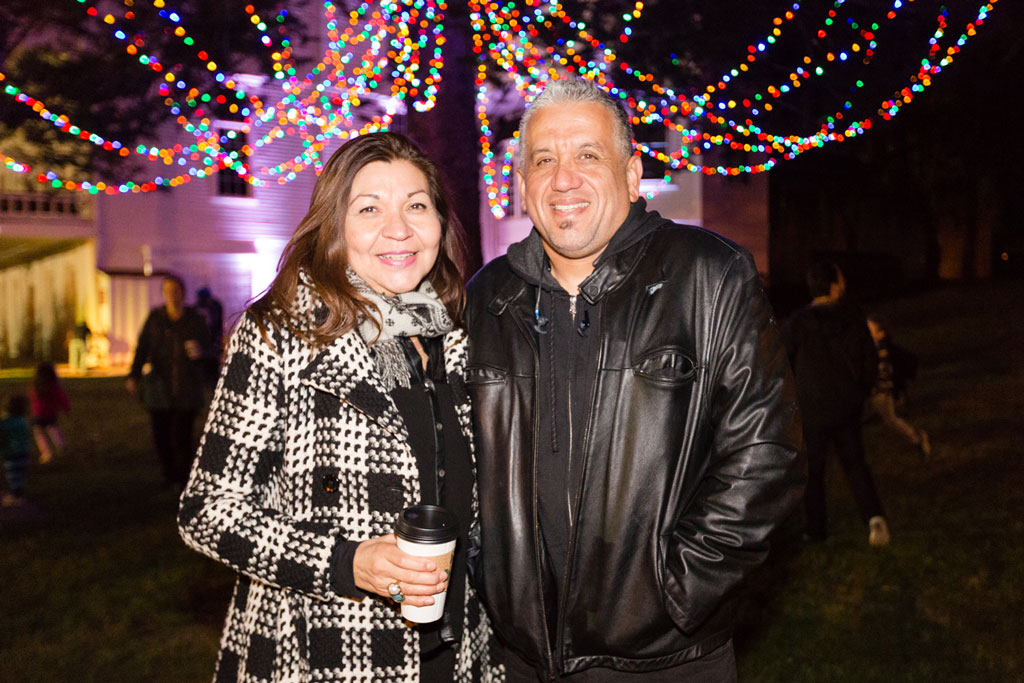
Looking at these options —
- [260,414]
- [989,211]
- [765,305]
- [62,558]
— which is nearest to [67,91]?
[62,558]

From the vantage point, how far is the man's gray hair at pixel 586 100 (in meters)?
2.68

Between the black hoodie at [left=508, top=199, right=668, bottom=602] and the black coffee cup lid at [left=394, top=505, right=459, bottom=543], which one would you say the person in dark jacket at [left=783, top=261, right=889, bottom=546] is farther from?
the black coffee cup lid at [left=394, top=505, right=459, bottom=543]

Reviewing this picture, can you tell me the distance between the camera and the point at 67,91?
8.98 m

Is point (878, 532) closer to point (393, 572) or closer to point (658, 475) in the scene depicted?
point (658, 475)

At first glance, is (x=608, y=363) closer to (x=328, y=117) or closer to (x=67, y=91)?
(x=328, y=117)

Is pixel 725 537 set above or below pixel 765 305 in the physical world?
below

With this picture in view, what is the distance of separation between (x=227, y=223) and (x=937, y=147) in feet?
61.8

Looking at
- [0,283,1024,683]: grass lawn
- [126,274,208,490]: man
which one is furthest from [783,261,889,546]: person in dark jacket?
[126,274,208,490]: man

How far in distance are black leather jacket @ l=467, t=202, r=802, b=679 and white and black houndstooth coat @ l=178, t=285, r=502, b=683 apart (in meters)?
0.33

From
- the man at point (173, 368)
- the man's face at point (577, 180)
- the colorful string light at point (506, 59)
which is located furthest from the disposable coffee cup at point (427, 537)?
the man at point (173, 368)

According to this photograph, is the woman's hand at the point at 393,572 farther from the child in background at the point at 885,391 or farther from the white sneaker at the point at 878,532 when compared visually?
the child in background at the point at 885,391

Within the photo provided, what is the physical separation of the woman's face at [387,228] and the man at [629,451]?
13.9 inches

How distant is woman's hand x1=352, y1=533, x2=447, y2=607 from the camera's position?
204 cm

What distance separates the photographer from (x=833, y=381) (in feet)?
22.2
